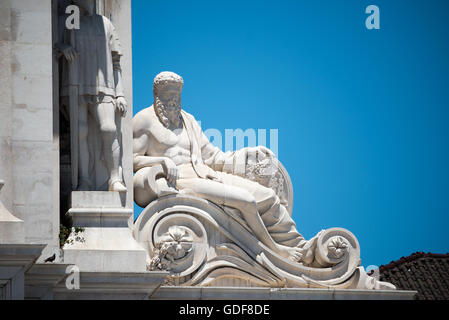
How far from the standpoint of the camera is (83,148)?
2438cm

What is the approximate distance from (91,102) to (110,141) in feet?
2.60

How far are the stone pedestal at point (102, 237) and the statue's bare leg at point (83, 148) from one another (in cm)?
43

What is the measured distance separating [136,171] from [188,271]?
2.33 meters

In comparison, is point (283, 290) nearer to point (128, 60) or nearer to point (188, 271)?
point (188, 271)

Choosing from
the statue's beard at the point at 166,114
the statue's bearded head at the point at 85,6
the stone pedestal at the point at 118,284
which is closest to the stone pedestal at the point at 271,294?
the stone pedestal at the point at 118,284

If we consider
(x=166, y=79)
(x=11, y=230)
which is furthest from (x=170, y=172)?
(x=11, y=230)

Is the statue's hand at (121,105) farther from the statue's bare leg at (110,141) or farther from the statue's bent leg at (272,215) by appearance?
the statue's bent leg at (272,215)

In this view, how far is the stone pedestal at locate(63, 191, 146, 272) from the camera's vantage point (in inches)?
914

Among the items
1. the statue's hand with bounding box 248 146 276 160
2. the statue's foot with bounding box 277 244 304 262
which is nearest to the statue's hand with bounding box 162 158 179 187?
the statue's hand with bounding box 248 146 276 160

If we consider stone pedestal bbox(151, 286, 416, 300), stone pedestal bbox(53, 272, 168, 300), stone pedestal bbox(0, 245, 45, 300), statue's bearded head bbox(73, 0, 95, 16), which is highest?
statue's bearded head bbox(73, 0, 95, 16)

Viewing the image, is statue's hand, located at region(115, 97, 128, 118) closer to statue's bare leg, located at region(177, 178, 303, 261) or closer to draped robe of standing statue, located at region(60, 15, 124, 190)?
draped robe of standing statue, located at region(60, 15, 124, 190)

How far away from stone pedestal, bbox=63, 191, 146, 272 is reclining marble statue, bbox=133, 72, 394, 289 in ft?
3.51
